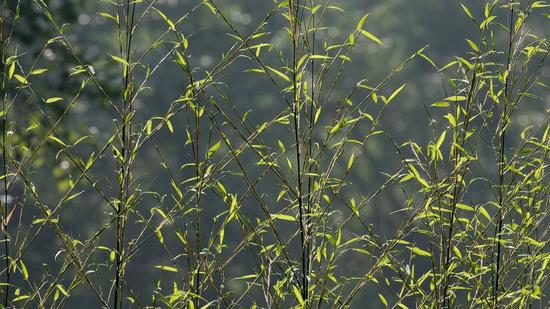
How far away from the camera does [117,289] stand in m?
1.61

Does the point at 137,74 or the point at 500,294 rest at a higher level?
the point at 500,294

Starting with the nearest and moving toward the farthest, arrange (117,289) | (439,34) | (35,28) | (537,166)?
(117,289) < (537,166) < (35,28) < (439,34)

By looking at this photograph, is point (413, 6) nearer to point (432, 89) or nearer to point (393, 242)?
point (432, 89)

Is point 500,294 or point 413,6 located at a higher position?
point 500,294

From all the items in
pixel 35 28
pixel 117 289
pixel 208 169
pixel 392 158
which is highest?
pixel 208 169

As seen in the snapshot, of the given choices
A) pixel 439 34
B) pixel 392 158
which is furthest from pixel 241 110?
pixel 439 34

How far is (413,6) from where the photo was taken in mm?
19688

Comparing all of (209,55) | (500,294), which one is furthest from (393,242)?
(209,55)

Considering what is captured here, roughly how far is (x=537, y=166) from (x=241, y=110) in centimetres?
1534

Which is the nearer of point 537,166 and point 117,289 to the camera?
point 117,289

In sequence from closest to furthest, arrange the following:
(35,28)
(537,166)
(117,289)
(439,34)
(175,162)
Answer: (117,289), (537,166), (35,28), (175,162), (439,34)

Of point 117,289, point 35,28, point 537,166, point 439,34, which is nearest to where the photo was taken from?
point 117,289

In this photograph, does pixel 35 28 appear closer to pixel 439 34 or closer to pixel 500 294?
pixel 500 294

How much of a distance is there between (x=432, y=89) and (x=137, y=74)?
14.8ft
